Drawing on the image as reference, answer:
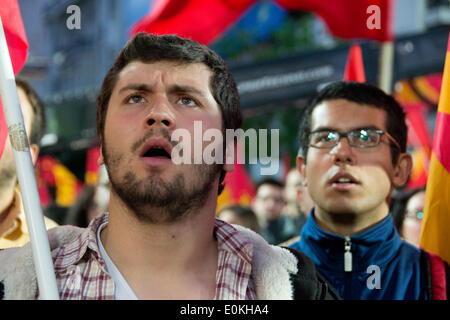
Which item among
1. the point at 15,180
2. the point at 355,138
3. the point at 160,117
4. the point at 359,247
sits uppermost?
the point at 160,117

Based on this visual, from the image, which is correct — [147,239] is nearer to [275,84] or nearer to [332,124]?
[332,124]

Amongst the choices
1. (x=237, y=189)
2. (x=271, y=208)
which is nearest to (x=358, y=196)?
(x=271, y=208)

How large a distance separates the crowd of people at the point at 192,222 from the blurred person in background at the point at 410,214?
1.19 metres

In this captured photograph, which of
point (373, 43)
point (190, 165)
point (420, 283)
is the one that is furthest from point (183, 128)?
point (373, 43)

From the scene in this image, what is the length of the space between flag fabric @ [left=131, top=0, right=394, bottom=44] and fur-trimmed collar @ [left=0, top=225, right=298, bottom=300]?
1.98 metres

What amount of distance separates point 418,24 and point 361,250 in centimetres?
679

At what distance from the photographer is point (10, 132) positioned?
191cm

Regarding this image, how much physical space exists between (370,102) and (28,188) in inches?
56.1

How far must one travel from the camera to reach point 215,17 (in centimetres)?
415

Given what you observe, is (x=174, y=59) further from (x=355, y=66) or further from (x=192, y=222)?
(x=355, y=66)

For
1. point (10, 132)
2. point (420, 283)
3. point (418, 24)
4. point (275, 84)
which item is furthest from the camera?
point (418, 24)

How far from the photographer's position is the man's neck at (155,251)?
6.43 feet

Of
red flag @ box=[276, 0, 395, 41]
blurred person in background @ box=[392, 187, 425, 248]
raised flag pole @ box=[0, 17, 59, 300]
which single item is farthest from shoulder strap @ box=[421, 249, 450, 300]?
red flag @ box=[276, 0, 395, 41]

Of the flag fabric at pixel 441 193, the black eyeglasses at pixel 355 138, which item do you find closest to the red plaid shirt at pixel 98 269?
the black eyeglasses at pixel 355 138
